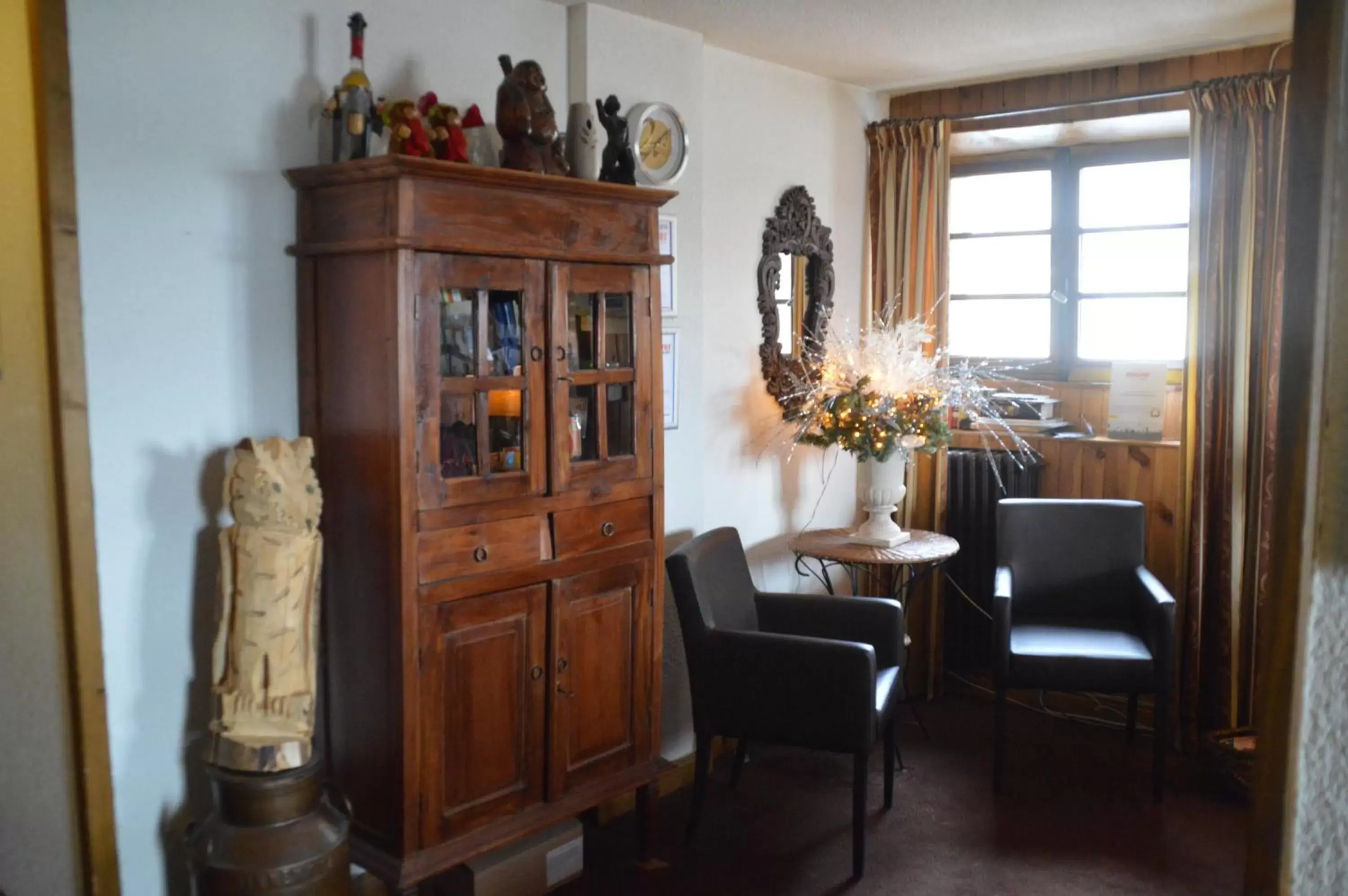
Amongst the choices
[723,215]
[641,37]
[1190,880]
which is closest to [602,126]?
[641,37]

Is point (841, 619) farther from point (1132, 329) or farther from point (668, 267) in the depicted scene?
point (1132, 329)

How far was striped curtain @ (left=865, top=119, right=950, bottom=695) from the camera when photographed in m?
4.38

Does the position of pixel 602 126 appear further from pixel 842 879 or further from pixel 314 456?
pixel 842 879

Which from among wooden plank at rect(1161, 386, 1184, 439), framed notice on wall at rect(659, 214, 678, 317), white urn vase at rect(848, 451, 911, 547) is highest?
framed notice on wall at rect(659, 214, 678, 317)

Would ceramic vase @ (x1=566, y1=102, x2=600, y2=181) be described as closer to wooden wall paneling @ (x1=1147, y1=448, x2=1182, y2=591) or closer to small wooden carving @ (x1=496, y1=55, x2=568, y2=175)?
small wooden carving @ (x1=496, y1=55, x2=568, y2=175)

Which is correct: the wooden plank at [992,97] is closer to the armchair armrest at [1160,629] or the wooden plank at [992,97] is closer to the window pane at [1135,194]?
the window pane at [1135,194]

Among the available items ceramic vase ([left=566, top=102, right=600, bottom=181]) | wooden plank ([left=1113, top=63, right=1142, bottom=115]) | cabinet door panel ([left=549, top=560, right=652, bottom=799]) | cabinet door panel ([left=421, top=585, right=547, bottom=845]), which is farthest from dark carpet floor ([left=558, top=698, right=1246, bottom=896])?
wooden plank ([left=1113, top=63, right=1142, bottom=115])

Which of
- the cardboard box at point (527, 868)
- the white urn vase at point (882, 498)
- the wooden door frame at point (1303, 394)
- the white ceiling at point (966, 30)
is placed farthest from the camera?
the white urn vase at point (882, 498)

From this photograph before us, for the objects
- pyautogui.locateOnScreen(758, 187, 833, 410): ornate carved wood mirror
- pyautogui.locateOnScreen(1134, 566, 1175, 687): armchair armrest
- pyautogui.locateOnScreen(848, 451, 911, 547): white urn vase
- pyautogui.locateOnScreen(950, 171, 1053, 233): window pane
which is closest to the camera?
pyautogui.locateOnScreen(1134, 566, 1175, 687): armchair armrest

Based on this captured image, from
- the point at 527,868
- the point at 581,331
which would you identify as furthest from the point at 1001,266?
the point at 527,868

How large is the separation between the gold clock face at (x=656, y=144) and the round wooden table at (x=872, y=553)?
1.40m

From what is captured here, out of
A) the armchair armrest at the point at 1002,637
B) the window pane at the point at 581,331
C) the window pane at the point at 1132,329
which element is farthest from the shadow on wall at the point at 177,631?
the window pane at the point at 1132,329

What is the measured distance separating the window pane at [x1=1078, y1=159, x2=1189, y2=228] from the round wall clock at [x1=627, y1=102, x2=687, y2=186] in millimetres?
1893

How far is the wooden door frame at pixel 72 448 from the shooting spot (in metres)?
2.15
